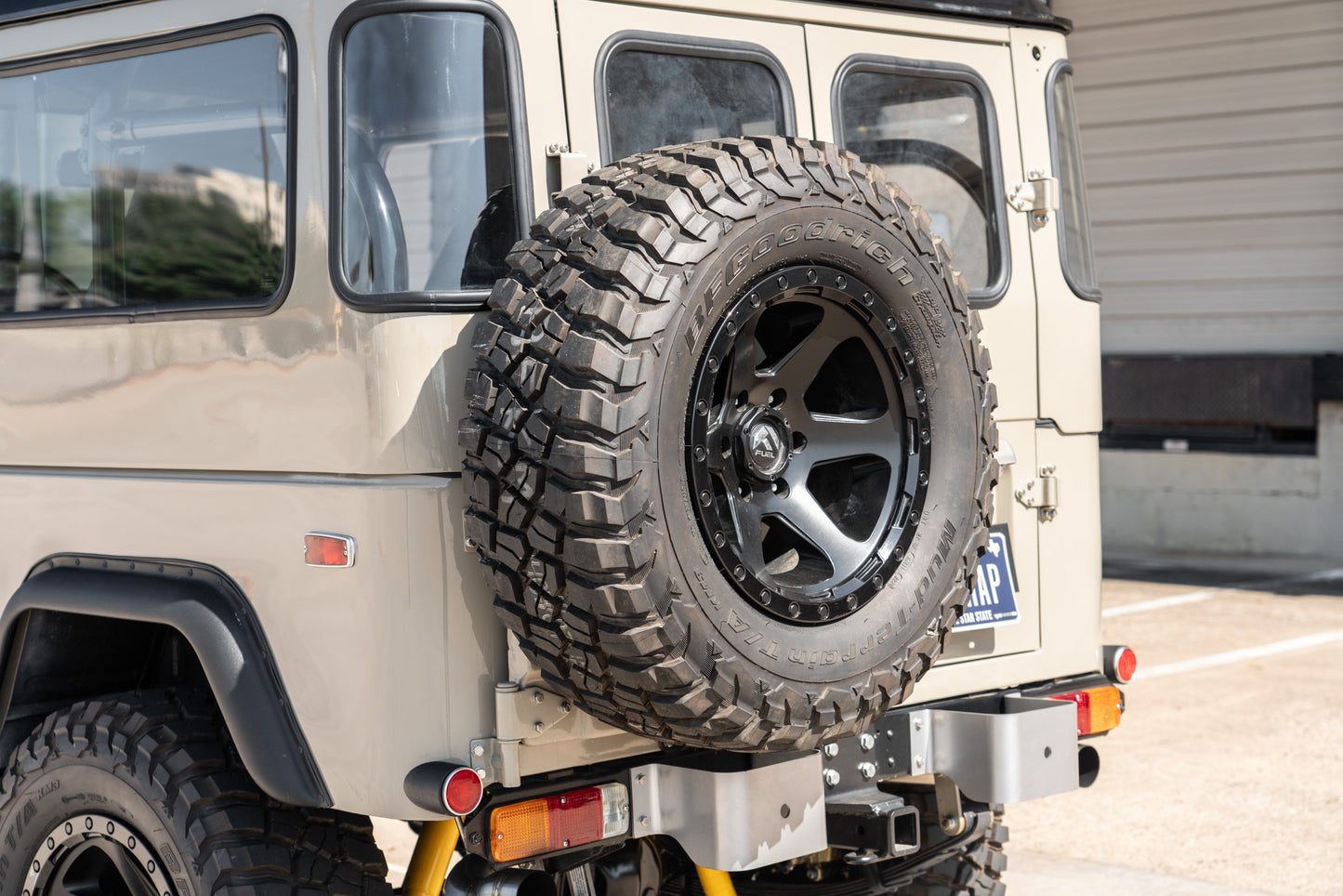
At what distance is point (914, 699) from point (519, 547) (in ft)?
4.39

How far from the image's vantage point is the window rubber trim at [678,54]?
3.23 m

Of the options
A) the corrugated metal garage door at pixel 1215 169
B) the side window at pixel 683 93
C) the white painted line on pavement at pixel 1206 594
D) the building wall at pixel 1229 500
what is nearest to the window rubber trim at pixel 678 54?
the side window at pixel 683 93

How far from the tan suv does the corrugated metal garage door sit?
8476 mm

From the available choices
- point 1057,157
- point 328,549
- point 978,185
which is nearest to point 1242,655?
point 1057,157

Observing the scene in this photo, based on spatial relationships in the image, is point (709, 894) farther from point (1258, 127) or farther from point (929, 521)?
point (1258, 127)

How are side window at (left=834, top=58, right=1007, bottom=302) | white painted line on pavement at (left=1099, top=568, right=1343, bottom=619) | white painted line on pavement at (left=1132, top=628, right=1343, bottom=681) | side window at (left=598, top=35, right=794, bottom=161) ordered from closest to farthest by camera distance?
side window at (left=598, top=35, right=794, bottom=161) < side window at (left=834, top=58, right=1007, bottom=302) < white painted line on pavement at (left=1132, top=628, right=1343, bottom=681) < white painted line on pavement at (left=1099, top=568, right=1343, bottom=619)

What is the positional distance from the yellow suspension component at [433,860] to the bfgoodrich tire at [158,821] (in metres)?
0.08

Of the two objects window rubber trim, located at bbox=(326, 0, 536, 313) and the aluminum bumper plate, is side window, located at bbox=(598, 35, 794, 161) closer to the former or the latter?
window rubber trim, located at bbox=(326, 0, 536, 313)

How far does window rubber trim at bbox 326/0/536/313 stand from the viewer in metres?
3.01

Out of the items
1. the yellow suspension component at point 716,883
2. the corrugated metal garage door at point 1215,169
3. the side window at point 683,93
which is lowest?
the yellow suspension component at point 716,883

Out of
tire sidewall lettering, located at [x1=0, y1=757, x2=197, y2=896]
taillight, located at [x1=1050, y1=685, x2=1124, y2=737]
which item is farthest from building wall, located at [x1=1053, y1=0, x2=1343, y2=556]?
tire sidewall lettering, located at [x1=0, y1=757, x2=197, y2=896]

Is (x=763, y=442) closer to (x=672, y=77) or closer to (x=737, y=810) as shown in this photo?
(x=737, y=810)

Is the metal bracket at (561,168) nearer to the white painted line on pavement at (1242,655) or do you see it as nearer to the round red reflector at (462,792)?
the round red reflector at (462,792)

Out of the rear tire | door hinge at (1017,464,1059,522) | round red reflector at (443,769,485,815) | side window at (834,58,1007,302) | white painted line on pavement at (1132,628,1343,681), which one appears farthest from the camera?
white painted line on pavement at (1132,628,1343,681)
